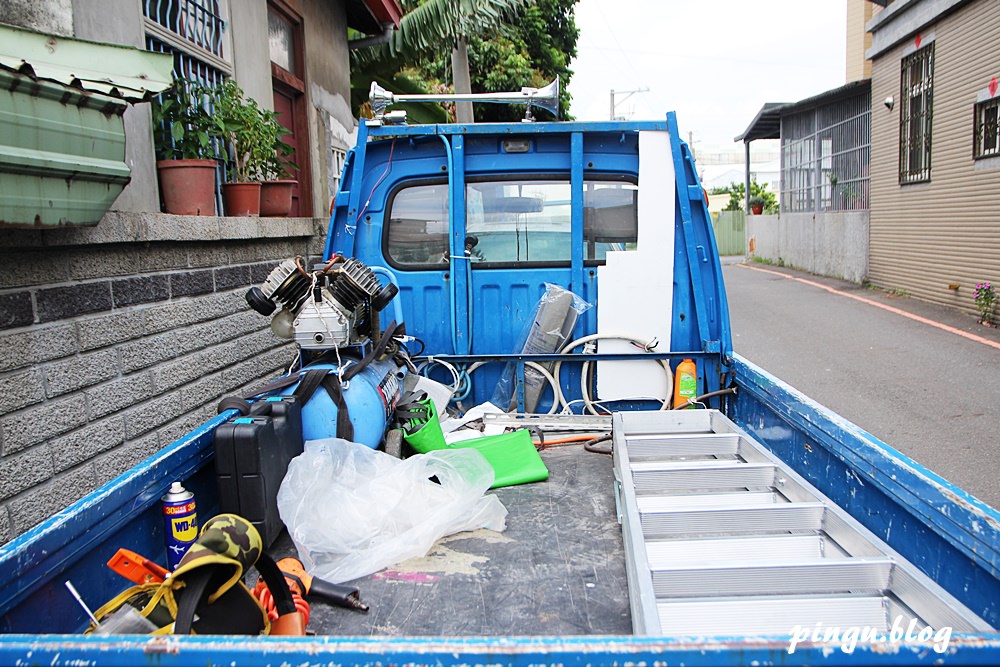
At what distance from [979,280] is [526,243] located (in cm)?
958

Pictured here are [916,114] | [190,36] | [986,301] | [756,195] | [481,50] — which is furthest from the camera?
[756,195]

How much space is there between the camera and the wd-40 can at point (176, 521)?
8.09 feet

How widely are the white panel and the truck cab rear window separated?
0.13 metres

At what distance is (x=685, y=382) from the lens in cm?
405

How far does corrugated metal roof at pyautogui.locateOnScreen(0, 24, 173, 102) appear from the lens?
3.17 m

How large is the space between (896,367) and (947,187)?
4738 millimetres

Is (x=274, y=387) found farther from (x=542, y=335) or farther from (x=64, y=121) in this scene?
(x=542, y=335)

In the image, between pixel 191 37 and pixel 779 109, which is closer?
pixel 191 37

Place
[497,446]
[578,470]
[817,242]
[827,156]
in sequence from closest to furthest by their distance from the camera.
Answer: [578,470] < [497,446] < [817,242] < [827,156]

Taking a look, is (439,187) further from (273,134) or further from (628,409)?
(273,134)

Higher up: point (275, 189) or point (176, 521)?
point (275, 189)

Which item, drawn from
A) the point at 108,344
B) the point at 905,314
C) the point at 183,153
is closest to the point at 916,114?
the point at 905,314

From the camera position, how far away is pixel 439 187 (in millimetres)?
4289

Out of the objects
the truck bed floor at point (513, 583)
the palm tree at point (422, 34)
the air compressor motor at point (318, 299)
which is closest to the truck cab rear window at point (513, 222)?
the air compressor motor at point (318, 299)
